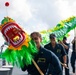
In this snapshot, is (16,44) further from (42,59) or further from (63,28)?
(63,28)

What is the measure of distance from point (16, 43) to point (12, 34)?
162mm

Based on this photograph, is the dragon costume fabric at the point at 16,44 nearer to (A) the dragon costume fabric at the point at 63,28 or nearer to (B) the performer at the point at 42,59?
(B) the performer at the point at 42,59

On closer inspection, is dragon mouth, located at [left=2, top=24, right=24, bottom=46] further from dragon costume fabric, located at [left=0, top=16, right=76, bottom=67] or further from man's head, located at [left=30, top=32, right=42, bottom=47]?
man's head, located at [left=30, top=32, right=42, bottom=47]

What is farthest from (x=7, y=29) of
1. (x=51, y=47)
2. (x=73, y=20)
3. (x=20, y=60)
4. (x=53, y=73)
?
(x=73, y=20)

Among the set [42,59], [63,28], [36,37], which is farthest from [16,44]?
[63,28]

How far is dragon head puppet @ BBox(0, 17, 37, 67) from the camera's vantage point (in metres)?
6.83

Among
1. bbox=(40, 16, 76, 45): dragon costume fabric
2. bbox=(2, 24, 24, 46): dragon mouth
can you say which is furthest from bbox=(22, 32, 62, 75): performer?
bbox=(40, 16, 76, 45): dragon costume fabric

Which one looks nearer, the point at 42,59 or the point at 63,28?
the point at 42,59

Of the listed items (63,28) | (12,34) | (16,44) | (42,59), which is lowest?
(42,59)

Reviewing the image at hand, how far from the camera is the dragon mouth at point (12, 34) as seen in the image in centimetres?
681

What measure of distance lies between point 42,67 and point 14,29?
2.57 feet

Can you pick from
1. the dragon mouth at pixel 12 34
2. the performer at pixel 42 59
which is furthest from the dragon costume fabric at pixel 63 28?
the dragon mouth at pixel 12 34

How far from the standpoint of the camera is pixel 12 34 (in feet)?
22.5

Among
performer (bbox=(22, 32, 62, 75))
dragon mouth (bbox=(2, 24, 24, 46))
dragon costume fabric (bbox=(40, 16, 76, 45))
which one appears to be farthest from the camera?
dragon costume fabric (bbox=(40, 16, 76, 45))
